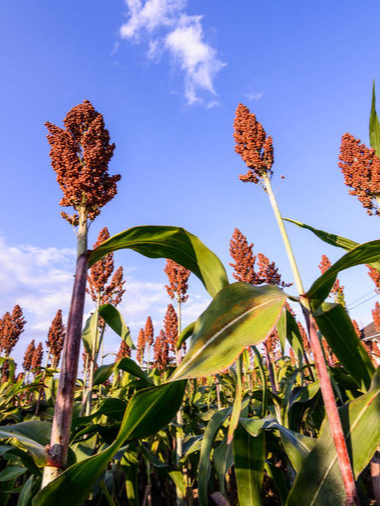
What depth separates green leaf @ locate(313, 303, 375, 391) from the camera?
1.16 metres

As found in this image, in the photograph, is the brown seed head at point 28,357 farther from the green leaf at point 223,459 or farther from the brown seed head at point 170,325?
the green leaf at point 223,459

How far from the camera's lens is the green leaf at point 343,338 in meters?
1.16

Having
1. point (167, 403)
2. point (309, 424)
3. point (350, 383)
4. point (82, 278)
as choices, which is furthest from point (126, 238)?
point (309, 424)

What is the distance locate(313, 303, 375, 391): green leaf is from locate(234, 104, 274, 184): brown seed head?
1773mm

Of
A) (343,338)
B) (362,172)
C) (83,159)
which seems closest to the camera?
(343,338)

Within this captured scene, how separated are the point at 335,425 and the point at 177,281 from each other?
5529mm

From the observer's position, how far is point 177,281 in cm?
645

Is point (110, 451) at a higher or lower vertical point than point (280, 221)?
lower

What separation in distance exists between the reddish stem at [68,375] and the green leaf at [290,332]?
1.18m

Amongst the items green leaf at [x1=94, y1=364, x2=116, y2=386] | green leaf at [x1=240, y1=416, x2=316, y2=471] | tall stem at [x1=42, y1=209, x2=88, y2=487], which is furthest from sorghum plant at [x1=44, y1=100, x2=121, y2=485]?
green leaf at [x1=240, y1=416, x2=316, y2=471]

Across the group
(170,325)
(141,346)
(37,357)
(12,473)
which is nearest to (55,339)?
(37,357)

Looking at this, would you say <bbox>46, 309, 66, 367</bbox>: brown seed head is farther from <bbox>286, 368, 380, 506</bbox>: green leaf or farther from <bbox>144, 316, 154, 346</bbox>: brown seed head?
<bbox>286, 368, 380, 506</bbox>: green leaf

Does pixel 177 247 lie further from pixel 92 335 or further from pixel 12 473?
pixel 12 473

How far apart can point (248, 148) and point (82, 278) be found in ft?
7.46
